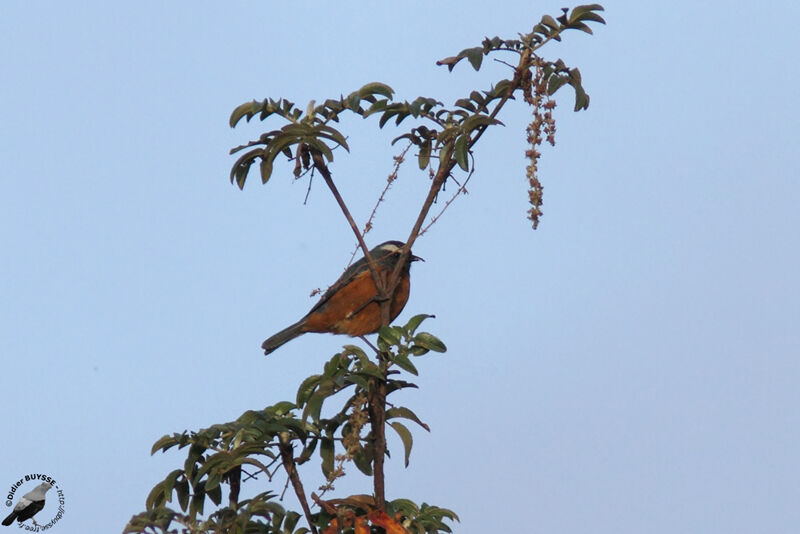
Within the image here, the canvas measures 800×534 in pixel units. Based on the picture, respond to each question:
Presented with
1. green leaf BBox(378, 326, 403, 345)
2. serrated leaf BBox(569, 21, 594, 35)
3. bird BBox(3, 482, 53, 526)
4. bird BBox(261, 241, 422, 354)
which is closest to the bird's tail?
bird BBox(261, 241, 422, 354)

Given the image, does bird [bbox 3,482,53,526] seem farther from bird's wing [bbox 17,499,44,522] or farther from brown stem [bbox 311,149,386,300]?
brown stem [bbox 311,149,386,300]

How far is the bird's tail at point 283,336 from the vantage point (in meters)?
6.04

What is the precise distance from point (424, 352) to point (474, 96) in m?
0.94

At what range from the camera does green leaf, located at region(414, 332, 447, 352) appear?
Answer: 299 cm

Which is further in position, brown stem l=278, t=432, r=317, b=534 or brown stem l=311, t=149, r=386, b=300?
brown stem l=311, t=149, r=386, b=300

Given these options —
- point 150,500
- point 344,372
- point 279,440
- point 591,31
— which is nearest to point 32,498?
point 150,500

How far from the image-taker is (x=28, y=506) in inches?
152

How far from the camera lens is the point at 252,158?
319cm

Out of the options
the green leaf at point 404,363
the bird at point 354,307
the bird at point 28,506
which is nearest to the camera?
the green leaf at point 404,363

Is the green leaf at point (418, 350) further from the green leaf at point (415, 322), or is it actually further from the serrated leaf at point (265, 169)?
the serrated leaf at point (265, 169)

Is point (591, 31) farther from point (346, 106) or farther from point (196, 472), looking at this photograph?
point (196, 472)

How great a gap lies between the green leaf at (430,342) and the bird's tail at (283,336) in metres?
3.07

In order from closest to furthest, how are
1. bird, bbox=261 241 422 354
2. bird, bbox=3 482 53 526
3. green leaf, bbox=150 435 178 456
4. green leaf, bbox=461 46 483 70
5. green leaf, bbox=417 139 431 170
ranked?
green leaf, bbox=150 435 178 456, green leaf, bbox=461 46 483 70, green leaf, bbox=417 139 431 170, bird, bbox=3 482 53 526, bird, bbox=261 241 422 354

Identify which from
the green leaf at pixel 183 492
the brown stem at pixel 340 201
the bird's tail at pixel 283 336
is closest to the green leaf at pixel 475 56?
the brown stem at pixel 340 201
